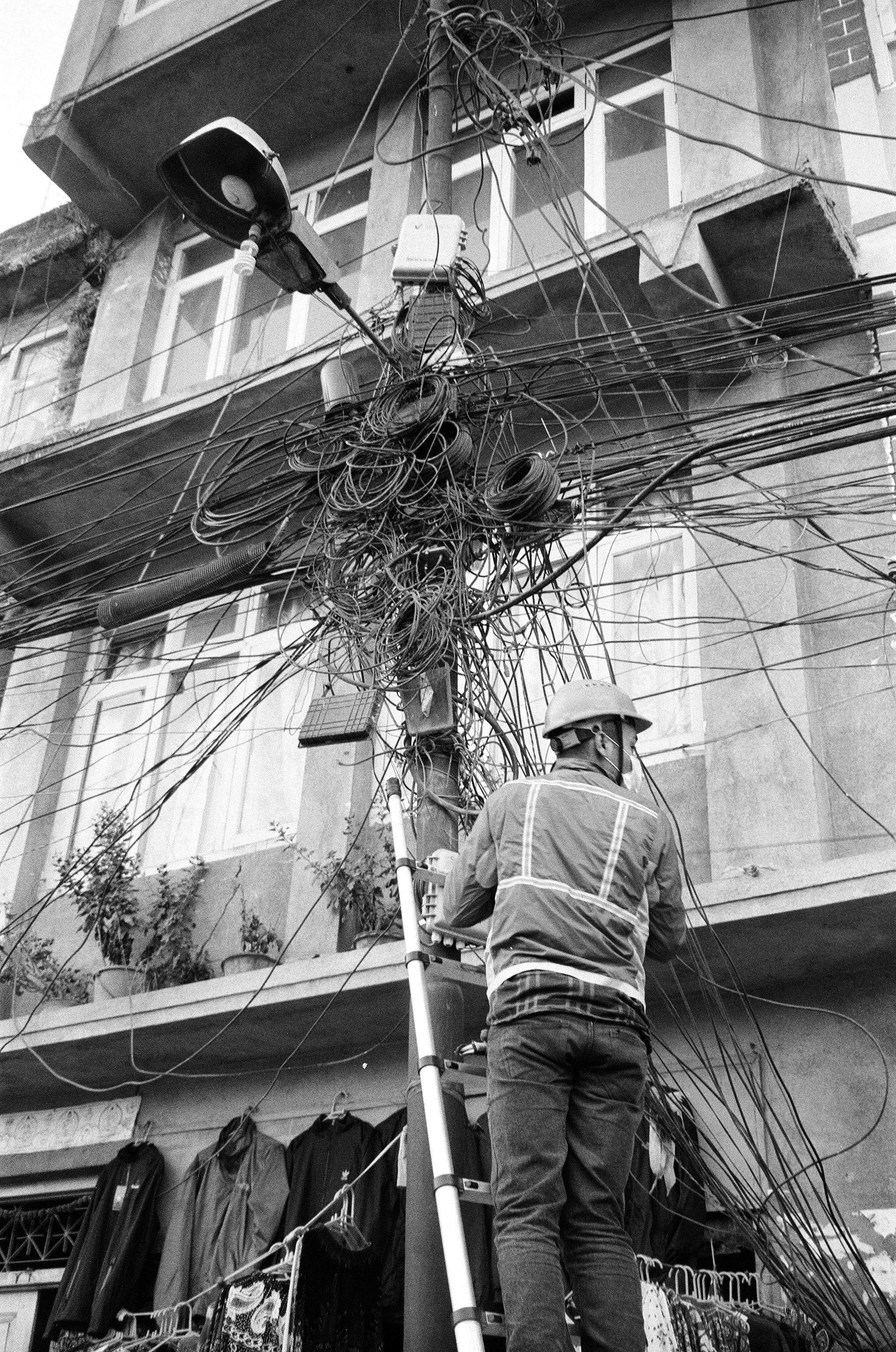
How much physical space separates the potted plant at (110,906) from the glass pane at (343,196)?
512cm

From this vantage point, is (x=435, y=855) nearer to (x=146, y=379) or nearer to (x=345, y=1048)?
(x=345, y=1048)

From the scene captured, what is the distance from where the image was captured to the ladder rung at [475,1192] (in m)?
3.85

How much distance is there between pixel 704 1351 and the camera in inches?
203

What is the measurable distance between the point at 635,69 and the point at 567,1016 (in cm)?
795

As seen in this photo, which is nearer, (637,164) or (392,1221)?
(392,1221)

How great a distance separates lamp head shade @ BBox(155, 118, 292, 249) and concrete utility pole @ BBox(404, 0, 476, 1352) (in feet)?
7.75

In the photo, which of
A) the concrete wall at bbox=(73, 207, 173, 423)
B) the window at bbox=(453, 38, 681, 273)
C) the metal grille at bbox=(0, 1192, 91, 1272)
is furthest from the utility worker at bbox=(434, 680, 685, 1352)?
the concrete wall at bbox=(73, 207, 173, 423)

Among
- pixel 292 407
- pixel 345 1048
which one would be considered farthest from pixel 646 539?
pixel 345 1048

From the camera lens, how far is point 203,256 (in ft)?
37.8

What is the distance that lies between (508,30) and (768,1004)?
4.95 meters

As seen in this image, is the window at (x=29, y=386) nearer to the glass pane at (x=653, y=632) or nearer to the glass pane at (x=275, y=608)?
the glass pane at (x=275, y=608)

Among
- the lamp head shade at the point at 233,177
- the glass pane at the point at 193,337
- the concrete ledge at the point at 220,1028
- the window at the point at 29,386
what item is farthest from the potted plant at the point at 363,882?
the window at the point at 29,386

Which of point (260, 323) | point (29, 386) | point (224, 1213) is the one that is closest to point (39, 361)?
point (29, 386)

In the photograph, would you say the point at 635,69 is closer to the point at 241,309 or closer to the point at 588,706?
the point at 241,309
